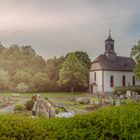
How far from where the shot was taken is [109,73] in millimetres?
11984

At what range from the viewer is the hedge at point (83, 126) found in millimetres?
3757

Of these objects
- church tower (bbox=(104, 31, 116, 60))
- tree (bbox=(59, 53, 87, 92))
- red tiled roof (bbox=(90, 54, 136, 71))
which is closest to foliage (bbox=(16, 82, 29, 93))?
tree (bbox=(59, 53, 87, 92))

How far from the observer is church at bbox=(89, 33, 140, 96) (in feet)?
34.1

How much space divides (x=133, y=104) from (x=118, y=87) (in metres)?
7.28

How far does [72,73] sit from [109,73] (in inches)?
110

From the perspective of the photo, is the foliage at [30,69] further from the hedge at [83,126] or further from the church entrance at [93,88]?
the hedge at [83,126]

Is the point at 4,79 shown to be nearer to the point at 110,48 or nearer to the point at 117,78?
the point at 110,48

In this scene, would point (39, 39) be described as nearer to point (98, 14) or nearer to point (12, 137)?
point (98, 14)

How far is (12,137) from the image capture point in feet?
11.9

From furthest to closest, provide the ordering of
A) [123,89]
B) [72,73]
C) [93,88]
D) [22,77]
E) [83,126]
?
1. [123,89]
2. [93,88]
3. [22,77]
4. [72,73]
5. [83,126]

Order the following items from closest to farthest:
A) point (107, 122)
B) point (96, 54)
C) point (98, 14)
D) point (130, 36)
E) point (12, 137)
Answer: point (12, 137)
point (107, 122)
point (98, 14)
point (130, 36)
point (96, 54)

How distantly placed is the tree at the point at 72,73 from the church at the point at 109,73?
1.51 ft

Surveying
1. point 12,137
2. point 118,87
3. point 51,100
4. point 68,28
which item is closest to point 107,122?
point 12,137

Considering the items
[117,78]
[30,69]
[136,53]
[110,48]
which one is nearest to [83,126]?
[30,69]
